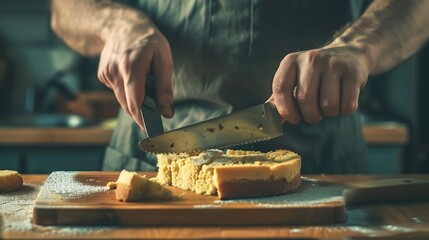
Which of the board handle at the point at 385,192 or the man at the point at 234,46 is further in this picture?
the man at the point at 234,46

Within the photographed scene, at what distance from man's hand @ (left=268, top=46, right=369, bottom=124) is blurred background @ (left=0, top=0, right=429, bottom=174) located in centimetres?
116

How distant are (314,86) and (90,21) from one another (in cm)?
73

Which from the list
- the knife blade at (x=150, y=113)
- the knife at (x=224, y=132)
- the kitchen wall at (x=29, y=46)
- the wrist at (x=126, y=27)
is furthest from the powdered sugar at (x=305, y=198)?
the kitchen wall at (x=29, y=46)

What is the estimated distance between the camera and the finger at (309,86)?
133cm

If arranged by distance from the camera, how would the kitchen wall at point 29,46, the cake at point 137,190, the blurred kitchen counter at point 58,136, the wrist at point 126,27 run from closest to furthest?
the cake at point 137,190 < the wrist at point 126,27 < the blurred kitchen counter at point 58,136 < the kitchen wall at point 29,46

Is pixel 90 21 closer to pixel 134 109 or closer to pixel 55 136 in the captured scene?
pixel 134 109

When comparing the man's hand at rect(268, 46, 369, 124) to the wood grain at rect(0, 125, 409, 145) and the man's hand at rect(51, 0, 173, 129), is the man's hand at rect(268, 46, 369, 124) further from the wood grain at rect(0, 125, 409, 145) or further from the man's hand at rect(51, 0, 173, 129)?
the wood grain at rect(0, 125, 409, 145)

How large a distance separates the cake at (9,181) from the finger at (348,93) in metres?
0.62

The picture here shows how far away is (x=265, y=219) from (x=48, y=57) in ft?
8.30

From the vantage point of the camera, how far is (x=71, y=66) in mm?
3496

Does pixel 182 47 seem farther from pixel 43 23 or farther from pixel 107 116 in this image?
pixel 43 23

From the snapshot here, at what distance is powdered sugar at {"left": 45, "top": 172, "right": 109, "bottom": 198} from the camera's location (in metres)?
1.32

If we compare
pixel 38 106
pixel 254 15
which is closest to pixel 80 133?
pixel 38 106

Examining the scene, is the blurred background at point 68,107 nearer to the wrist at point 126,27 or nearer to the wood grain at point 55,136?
the wood grain at point 55,136
